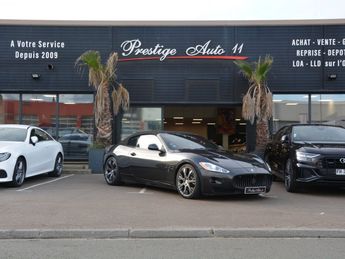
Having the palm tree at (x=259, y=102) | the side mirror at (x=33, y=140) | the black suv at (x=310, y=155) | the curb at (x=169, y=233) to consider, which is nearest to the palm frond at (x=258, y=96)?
the palm tree at (x=259, y=102)

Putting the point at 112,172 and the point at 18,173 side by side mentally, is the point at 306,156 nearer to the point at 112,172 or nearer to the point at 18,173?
the point at 112,172

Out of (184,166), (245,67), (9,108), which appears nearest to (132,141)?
(184,166)

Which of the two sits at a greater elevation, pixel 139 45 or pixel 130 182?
pixel 139 45

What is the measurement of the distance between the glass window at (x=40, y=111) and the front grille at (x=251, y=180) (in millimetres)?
9771

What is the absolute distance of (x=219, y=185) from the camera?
9492mm

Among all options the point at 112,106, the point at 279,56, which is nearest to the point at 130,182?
the point at 112,106

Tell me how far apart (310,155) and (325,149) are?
34cm

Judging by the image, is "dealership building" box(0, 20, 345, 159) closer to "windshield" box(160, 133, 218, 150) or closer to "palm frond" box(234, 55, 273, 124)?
"palm frond" box(234, 55, 273, 124)

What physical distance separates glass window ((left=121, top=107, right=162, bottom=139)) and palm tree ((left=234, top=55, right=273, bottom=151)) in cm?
330

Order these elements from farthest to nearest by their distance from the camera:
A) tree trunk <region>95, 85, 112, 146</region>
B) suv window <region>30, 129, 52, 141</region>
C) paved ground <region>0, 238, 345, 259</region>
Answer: tree trunk <region>95, 85, 112, 146</region> < suv window <region>30, 129, 52, 141</region> < paved ground <region>0, 238, 345, 259</region>

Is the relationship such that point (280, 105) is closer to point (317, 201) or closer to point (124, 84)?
point (124, 84)

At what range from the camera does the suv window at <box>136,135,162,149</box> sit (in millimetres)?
11070

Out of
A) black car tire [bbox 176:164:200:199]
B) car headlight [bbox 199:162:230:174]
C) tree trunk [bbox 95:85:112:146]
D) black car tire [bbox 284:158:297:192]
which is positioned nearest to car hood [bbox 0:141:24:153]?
black car tire [bbox 176:164:200:199]

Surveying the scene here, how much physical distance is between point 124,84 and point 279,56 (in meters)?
5.35
